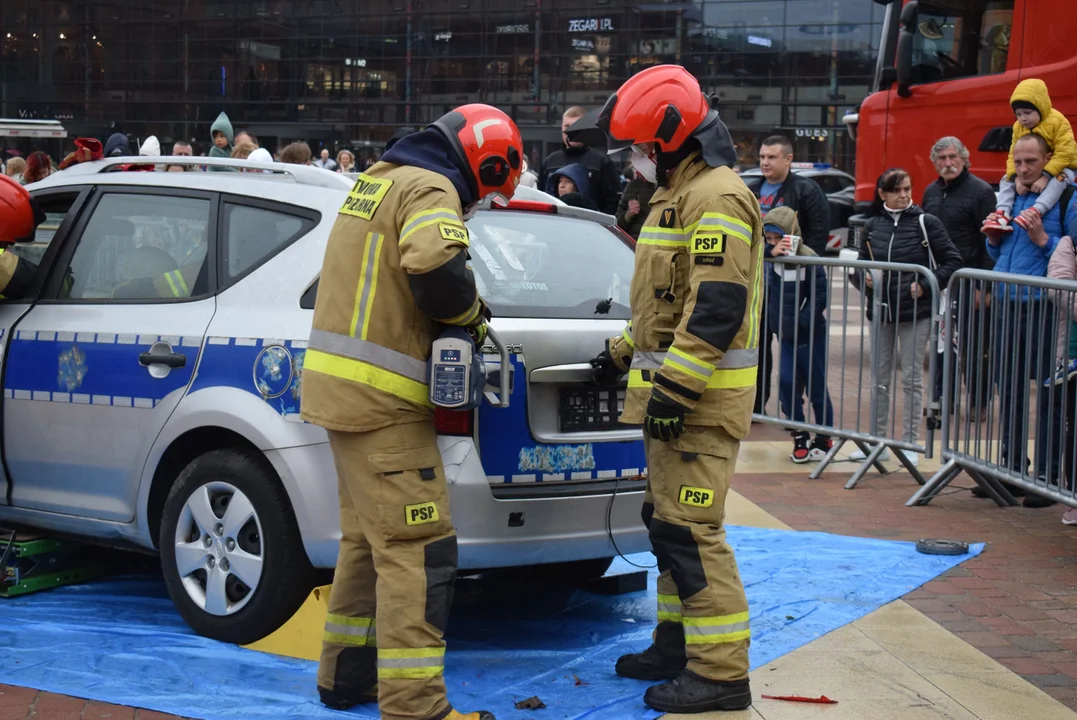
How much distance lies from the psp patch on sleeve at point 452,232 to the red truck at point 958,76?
24.3 ft

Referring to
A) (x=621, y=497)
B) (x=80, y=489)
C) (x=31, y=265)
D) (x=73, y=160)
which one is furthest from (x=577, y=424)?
(x=73, y=160)

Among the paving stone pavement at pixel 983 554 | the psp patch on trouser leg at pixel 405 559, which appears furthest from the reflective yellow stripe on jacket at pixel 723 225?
the paving stone pavement at pixel 983 554

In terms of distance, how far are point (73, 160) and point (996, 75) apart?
23.7 feet

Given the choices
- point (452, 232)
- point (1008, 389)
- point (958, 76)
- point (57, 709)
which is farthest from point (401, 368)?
point (958, 76)

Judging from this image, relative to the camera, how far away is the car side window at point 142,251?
4965mm

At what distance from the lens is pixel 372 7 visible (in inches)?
2202

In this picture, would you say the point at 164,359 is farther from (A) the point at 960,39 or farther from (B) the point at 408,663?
(A) the point at 960,39

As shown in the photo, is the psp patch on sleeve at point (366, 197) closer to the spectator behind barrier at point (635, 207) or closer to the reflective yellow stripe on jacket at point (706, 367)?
the reflective yellow stripe on jacket at point (706, 367)

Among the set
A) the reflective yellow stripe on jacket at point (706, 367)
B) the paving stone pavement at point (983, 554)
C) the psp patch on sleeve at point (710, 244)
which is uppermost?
the psp patch on sleeve at point (710, 244)

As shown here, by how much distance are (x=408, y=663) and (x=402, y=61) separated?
177 ft

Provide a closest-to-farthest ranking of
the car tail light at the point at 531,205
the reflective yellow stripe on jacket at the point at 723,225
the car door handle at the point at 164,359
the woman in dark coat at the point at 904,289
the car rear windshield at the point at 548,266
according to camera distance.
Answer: the reflective yellow stripe on jacket at the point at 723,225
the car rear windshield at the point at 548,266
the car door handle at the point at 164,359
the car tail light at the point at 531,205
the woman in dark coat at the point at 904,289

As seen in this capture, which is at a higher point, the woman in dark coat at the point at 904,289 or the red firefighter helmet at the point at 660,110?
the red firefighter helmet at the point at 660,110

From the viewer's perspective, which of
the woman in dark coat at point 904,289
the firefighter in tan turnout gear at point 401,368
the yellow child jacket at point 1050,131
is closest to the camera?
the firefighter in tan turnout gear at point 401,368

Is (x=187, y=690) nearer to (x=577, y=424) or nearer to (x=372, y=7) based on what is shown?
(x=577, y=424)
